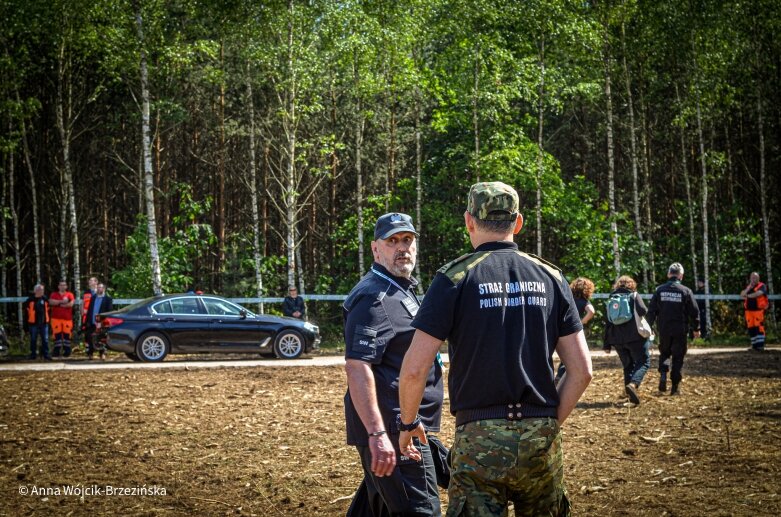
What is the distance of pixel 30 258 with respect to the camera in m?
39.9

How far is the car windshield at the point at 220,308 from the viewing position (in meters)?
21.8

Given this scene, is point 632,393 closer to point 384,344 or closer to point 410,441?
point 384,344

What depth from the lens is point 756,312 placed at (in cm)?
2408

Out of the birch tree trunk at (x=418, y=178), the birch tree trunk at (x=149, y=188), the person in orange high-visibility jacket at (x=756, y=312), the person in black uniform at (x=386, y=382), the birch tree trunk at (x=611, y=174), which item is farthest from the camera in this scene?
the birch tree trunk at (x=418, y=178)

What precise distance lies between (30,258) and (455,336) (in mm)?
39394

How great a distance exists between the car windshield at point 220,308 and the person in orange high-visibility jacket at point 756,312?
44.0 ft

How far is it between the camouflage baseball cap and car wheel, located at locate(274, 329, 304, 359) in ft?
61.8

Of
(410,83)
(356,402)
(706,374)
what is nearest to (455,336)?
(356,402)

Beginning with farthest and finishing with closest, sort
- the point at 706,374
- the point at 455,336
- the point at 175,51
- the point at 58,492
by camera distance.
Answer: the point at 175,51 → the point at 706,374 → the point at 58,492 → the point at 455,336

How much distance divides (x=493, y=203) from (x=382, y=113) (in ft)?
108

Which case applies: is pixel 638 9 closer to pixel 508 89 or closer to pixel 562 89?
pixel 562 89

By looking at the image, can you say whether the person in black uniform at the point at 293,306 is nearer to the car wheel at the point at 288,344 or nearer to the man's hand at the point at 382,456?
the car wheel at the point at 288,344

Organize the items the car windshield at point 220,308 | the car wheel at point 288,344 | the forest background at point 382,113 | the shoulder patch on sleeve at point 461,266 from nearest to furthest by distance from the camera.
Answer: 1. the shoulder patch on sleeve at point 461,266
2. the car windshield at point 220,308
3. the car wheel at point 288,344
4. the forest background at point 382,113

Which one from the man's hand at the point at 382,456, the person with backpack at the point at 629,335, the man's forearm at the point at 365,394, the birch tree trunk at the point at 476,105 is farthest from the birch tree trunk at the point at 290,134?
the man's hand at the point at 382,456
